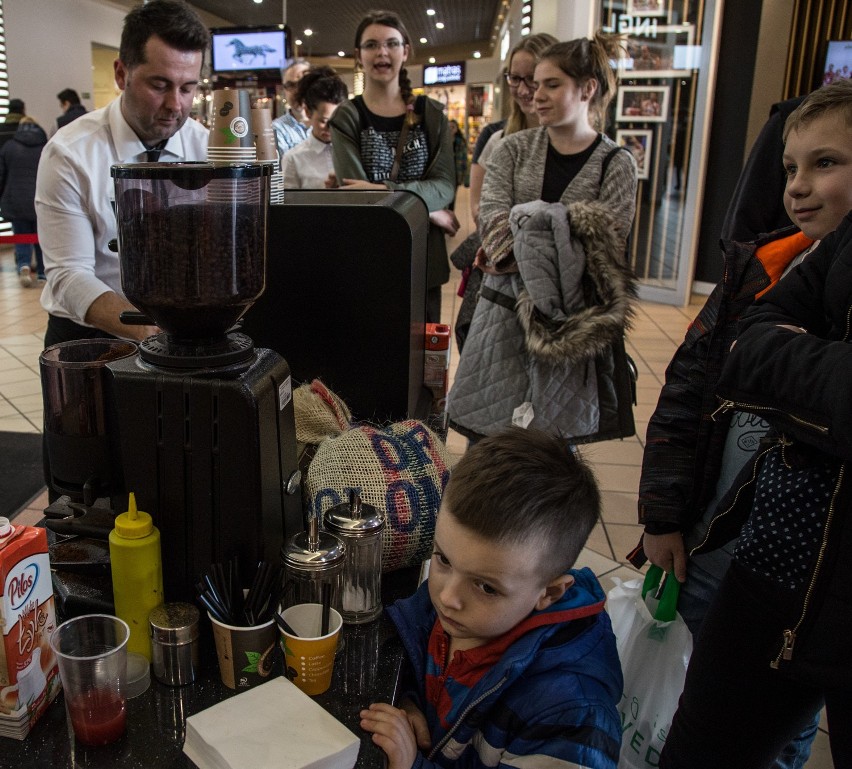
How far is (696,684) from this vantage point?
127 cm

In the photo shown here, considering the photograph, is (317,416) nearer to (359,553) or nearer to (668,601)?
(359,553)

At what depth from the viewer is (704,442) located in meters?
1.41

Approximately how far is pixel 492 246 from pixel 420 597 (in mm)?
1477

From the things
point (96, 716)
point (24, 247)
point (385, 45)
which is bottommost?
point (24, 247)

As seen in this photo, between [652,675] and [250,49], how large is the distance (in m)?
7.29

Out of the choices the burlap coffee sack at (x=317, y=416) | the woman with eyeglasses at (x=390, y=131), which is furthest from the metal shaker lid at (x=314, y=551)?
the woman with eyeglasses at (x=390, y=131)

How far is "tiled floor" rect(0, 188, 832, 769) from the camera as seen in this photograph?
2.78 m

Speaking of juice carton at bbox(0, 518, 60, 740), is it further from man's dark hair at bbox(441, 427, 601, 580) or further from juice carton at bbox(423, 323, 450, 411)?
→ juice carton at bbox(423, 323, 450, 411)

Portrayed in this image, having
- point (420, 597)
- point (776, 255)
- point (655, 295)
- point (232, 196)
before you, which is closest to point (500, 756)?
point (420, 597)

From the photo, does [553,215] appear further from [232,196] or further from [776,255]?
[232,196]

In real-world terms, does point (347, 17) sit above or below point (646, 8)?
above

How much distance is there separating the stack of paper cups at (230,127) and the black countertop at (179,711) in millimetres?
861

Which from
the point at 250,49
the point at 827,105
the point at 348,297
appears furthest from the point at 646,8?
the point at 348,297

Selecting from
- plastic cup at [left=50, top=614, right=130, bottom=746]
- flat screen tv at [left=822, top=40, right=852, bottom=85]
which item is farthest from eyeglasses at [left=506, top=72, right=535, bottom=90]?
flat screen tv at [left=822, top=40, right=852, bottom=85]
